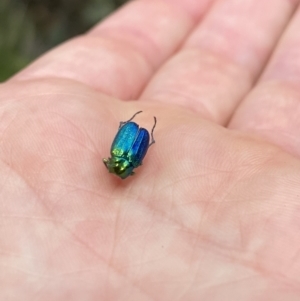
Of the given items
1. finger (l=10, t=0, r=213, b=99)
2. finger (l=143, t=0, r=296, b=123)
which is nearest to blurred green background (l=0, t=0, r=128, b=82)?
finger (l=10, t=0, r=213, b=99)

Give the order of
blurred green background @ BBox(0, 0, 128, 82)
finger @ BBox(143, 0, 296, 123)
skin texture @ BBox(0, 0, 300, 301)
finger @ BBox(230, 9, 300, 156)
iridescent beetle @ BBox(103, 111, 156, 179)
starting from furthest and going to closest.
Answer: blurred green background @ BBox(0, 0, 128, 82) → finger @ BBox(143, 0, 296, 123) → finger @ BBox(230, 9, 300, 156) → iridescent beetle @ BBox(103, 111, 156, 179) → skin texture @ BBox(0, 0, 300, 301)

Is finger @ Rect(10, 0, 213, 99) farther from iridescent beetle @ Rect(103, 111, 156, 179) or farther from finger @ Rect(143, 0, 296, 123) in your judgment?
iridescent beetle @ Rect(103, 111, 156, 179)

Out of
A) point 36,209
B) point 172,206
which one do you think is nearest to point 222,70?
point 172,206

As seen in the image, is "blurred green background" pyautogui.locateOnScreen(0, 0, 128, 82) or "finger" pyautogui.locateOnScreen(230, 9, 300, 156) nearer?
"finger" pyautogui.locateOnScreen(230, 9, 300, 156)

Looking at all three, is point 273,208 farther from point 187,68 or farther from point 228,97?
point 187,68

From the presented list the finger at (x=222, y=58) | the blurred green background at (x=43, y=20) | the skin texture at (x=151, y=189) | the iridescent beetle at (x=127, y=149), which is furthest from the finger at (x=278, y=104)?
the blurred green background at (x=43, y=20)

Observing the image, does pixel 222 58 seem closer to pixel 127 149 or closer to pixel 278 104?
pixel 278 104

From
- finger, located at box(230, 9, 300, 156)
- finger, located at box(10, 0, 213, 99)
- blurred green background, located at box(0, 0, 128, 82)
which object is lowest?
blurred green background, located at box(0, 0, 128, 82)
